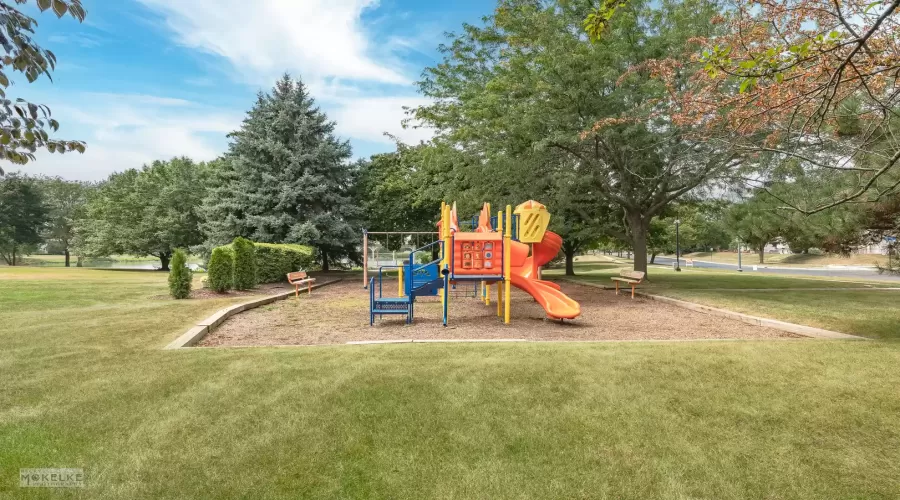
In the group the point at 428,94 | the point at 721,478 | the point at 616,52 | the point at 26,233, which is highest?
the point at 428,94

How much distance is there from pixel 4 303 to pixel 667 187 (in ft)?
65.2

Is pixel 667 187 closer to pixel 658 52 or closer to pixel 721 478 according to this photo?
pixel 658 52

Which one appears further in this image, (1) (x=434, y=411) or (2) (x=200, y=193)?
(2) (x=200, y=193)

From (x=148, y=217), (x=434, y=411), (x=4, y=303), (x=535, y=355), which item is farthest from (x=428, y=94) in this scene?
(x=148, y=217)

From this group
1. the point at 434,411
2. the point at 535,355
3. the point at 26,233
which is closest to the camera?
the point at 434,411

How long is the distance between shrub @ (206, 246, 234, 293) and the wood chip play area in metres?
2.30

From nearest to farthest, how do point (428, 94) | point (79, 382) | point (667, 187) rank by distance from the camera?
1. point (79, 382)
2. point (667, 187)
3. point (428, 94)

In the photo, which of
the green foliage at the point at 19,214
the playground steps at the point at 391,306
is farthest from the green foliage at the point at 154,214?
the playground steps at the point at 391,306

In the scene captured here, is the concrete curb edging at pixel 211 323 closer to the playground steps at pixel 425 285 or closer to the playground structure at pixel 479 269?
the playground structure at pixel 479 269

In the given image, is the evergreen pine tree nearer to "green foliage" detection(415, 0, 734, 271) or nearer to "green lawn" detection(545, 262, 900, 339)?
"green foliage" detection(415, 0, 734, 271)

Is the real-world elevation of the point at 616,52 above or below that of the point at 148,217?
above

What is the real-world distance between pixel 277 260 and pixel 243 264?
3300 millimetres

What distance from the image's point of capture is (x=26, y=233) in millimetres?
50188

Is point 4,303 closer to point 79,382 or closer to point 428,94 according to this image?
point 79,382
